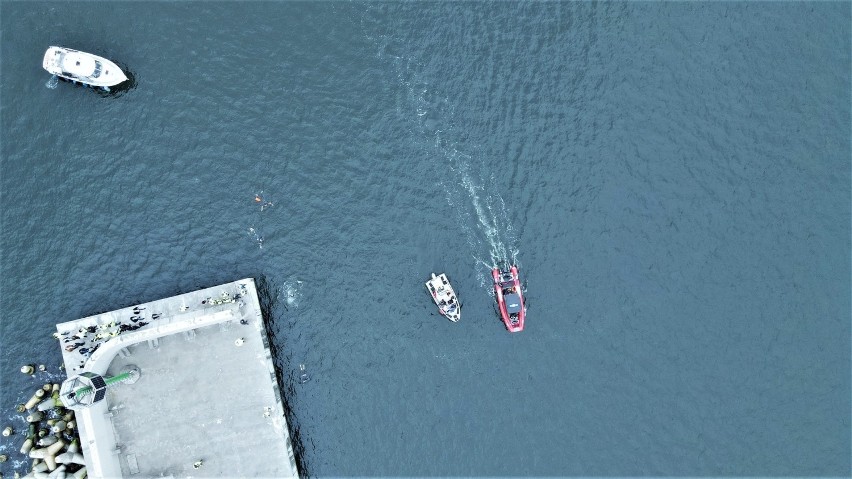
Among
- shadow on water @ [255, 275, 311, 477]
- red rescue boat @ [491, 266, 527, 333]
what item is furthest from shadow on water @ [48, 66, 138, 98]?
red rescue boat @ [491, 266, 527, 333]

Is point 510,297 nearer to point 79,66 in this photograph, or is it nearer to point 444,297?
point 444,297

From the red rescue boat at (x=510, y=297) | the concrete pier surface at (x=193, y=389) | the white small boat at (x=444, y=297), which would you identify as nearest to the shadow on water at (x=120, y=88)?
the concrete pier surface at (x=193, y=389)

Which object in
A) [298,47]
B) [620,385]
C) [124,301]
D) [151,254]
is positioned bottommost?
[620,385]

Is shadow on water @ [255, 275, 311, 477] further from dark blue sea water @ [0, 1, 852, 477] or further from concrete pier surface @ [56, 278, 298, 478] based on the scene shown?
concrete pier surface @ [56, 278, 298, 478]

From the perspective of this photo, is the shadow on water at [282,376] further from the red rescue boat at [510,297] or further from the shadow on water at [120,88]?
the shadow on water at [120,88]

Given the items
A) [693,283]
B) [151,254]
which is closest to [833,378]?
[693,283]

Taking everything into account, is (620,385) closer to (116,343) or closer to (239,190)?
(239,190)

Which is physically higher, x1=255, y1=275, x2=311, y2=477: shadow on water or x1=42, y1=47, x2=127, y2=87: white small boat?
x1=42, y1=47, x2=127, y2=87: white small boat
